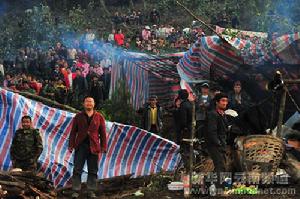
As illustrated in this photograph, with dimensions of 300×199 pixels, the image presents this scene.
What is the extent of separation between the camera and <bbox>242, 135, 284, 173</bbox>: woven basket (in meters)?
9.55

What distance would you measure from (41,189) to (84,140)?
4.20ft

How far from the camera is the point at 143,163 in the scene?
446 inches

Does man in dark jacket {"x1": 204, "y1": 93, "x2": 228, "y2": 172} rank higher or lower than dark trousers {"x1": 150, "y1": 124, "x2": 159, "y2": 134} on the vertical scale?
lower

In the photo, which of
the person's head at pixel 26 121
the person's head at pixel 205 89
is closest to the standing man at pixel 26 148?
the person's head at pixel 26 121

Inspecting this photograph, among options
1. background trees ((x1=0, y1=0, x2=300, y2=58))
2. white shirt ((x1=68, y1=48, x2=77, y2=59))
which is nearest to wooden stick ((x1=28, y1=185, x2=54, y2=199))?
background trees ((x1=0, y1=0, x2=300, y2=58))

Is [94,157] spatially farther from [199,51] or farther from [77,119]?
[199,51]

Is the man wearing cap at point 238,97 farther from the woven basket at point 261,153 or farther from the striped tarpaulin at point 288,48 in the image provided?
the woven basket at point 261,153

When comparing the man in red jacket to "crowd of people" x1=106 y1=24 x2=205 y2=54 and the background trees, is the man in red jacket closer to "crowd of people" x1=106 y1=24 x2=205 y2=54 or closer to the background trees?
the background trees

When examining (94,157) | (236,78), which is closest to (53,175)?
(94,157)

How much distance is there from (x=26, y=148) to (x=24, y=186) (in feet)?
6.14

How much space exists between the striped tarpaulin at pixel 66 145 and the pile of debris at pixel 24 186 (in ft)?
6.87

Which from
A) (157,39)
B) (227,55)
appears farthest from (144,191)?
(157,39)

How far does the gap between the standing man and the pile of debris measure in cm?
138

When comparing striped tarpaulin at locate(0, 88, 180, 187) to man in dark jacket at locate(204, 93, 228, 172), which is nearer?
man in dark jacket at locate(204, 93, 228, 172)
